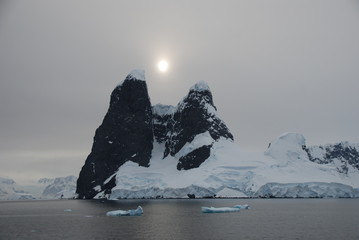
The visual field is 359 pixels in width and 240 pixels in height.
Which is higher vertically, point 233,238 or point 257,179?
point 257,179

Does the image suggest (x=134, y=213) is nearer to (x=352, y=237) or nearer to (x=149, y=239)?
(x=149, y=239)

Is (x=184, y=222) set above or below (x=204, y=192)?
below

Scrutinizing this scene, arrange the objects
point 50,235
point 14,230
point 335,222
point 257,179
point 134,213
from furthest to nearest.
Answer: point 257,179 → point 134,213 → point 335,222 → point 14,230 → point 50,235

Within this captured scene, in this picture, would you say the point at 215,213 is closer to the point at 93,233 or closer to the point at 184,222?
the point at 184,222

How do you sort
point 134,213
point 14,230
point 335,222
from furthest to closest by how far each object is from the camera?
point 134,213 → point 335,222 → point 14,230

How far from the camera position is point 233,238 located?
2586 inches

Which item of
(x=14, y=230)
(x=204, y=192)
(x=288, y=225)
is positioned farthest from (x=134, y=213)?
(x=204, y=192)

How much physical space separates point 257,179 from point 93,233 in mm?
134117

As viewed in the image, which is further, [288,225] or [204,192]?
[204,192]

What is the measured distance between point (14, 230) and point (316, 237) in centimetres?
5246

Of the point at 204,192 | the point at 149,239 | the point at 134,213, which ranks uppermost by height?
the point at 204,192

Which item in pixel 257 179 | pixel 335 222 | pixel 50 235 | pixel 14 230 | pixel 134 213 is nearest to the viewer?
pixel 50 235

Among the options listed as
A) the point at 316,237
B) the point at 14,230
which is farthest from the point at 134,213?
the point at 316,237

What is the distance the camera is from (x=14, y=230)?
261ft
